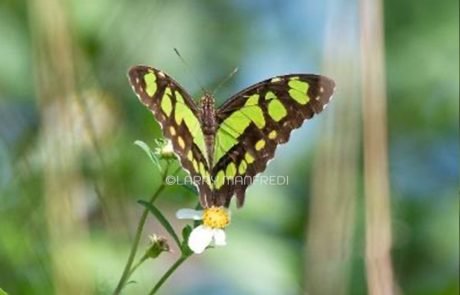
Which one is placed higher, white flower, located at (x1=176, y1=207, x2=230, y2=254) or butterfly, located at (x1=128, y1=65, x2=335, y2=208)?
butterfly, located at (x1=128, y1=65, x2=335, y2=208)

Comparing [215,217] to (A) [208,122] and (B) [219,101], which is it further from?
(B) [219,101]

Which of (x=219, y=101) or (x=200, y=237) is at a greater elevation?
(x=219, y=101)

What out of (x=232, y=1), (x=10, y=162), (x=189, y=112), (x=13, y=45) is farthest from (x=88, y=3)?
(x=189, y=112)

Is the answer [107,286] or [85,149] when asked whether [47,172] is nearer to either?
[107,286]

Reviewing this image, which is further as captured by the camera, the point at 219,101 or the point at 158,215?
the point at 219,101

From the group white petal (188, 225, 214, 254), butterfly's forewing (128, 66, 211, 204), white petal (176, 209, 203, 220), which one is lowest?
white petal (188, 225, 214, 254)

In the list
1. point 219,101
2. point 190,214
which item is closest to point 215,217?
point 190,214
